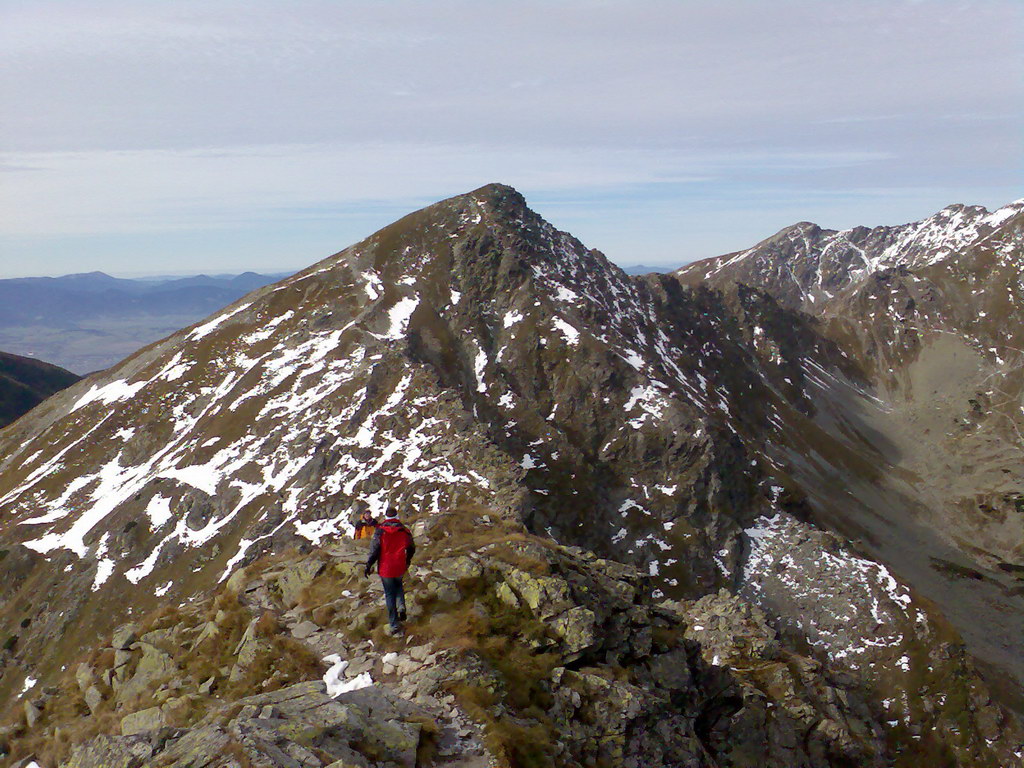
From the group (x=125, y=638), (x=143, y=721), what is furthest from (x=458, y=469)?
(x=143, y=721)

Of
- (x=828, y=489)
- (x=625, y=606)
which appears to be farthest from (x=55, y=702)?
(x=828, y=489)

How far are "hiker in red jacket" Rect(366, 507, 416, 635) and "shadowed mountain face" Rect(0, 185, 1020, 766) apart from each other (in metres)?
35.3

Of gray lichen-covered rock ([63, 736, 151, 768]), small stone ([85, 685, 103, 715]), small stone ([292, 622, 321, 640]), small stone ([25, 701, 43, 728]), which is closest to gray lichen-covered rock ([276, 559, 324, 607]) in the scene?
small stone ([292, 622, 321, 640])

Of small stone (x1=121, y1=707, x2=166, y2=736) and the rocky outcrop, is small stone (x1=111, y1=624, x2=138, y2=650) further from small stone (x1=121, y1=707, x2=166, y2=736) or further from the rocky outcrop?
small stone (x1=121, y1=707, x2=166, y2=736)

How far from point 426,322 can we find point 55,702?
123 metres

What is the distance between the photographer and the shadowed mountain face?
294 ft

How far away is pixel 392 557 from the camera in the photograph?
19859mm

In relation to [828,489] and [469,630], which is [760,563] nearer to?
[828,489]

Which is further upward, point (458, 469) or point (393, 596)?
point (393, 596)

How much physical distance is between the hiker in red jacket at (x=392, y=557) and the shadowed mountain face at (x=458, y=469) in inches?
1390

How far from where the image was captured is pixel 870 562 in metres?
115

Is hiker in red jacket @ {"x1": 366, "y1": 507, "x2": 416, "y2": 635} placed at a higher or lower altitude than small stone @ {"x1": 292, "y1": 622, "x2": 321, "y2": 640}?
higher

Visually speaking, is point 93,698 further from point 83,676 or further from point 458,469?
point 458,469

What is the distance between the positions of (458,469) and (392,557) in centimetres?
7491
